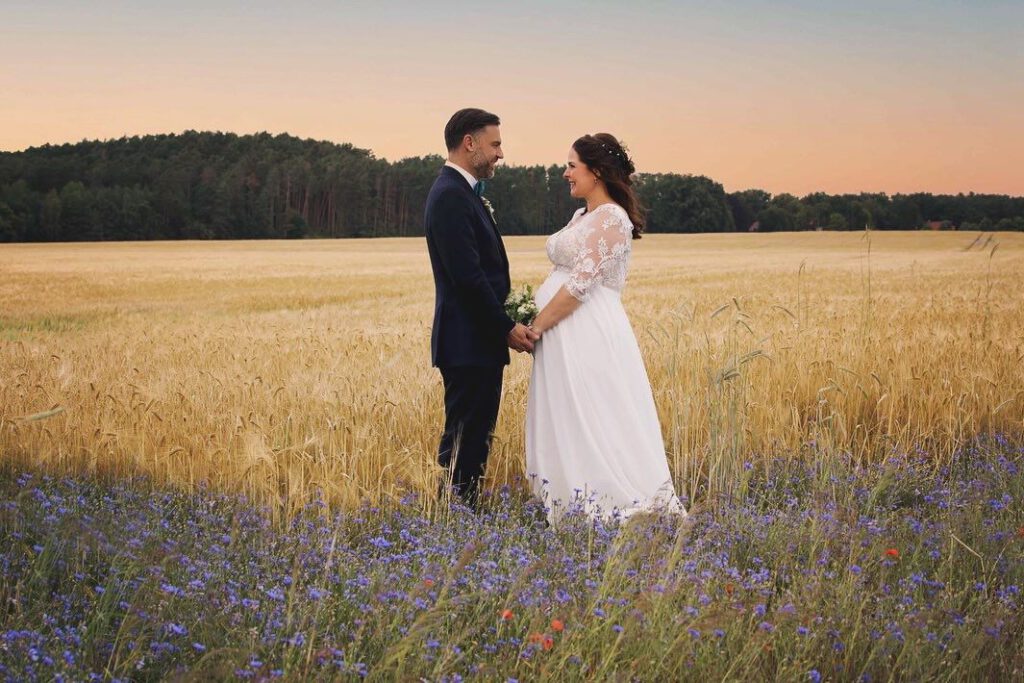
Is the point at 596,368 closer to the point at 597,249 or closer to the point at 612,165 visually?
the point at 597,249

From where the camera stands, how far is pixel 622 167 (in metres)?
5.30

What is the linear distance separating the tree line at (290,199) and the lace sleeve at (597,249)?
A: 2378 inches

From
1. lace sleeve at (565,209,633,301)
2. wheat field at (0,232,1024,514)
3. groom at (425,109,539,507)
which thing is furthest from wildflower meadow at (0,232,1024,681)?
lace sleeve at (565,209,633,301)

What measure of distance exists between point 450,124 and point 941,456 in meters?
4.03

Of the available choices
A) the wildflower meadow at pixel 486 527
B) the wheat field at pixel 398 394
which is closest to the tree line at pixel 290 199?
the wheat field at pixel 398 394

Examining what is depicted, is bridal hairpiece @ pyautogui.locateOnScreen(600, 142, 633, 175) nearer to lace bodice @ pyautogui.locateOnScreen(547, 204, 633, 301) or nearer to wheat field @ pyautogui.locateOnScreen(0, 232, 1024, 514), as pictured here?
lace bodice @ pyautogui.locateOnScreen(547, 204, 633, 301)

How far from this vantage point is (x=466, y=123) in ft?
16.4

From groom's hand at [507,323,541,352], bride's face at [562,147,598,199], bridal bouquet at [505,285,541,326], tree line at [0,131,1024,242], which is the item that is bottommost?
groom's hand at [507,323,541,352]

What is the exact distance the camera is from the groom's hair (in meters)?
5.00

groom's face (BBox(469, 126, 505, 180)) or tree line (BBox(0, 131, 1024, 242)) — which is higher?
tree line (BBox(0, 131, 1024, 242))

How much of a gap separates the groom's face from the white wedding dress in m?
0.60

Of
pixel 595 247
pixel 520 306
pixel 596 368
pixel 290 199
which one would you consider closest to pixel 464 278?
pixel 520 306

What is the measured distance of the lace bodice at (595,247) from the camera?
202 inches

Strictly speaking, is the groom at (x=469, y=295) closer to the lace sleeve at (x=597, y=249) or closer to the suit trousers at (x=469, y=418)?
the suit trousers at (x=469, y=418)
